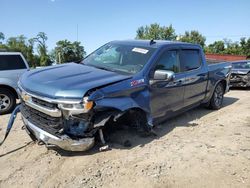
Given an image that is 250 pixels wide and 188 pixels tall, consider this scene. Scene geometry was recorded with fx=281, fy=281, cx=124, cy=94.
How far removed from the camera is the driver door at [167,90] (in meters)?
5.19

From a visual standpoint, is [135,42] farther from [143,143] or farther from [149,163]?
[149,163]

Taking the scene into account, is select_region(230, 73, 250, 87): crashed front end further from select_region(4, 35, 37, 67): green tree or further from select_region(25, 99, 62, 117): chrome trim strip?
select_region(4, 35, 37, 67): green tree

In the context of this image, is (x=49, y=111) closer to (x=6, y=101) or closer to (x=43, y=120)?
(x=43, y=120)

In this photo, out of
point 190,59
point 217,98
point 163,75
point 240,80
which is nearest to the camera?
point 163,75

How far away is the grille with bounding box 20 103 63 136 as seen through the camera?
4070 mm

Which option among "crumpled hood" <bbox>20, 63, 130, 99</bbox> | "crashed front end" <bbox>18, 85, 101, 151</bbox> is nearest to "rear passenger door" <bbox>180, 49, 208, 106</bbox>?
"crumpled hood" <bbox>20, 63, 130, 99</bbox>

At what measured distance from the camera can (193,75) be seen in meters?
6.33

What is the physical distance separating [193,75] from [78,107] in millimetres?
3294

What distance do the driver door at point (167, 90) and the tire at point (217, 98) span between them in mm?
2047

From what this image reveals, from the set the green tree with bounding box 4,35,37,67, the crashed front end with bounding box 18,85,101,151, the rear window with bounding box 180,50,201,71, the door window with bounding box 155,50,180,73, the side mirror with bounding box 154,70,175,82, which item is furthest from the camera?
the green tree with bounding box 4,35,37,67

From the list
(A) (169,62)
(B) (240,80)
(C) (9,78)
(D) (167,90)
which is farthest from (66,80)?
(B) (240,80)

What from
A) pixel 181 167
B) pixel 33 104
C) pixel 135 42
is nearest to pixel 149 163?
pixel 181 167

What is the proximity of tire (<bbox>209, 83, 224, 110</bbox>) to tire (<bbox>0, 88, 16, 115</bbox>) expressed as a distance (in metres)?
5.59

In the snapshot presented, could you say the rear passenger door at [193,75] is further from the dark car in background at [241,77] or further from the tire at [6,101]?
the dark car in background at [241,77]
